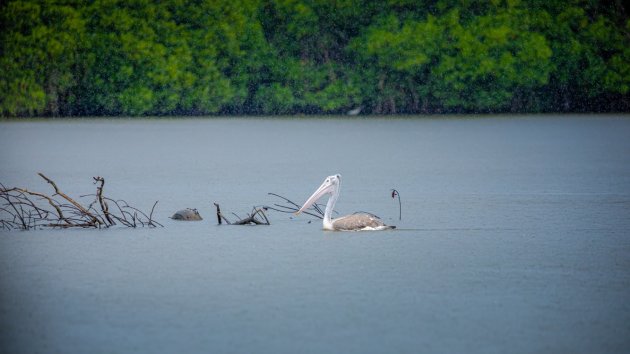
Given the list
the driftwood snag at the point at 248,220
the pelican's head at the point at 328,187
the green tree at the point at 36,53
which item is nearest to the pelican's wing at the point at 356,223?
the pelican's head at the point at 328,187

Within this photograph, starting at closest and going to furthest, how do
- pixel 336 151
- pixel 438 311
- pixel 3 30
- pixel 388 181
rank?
pixel 438 311, pixel 388 181, pixel 336 151, pixel 3 30

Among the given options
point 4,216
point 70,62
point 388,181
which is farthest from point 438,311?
point 70,62

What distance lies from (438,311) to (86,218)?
19.1 ft

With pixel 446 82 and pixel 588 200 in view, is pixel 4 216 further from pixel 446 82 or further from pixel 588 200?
pixel 446 82

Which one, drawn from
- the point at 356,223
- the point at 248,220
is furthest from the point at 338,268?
the point at 248,220

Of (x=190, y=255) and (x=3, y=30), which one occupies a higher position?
(x=3, y=30)

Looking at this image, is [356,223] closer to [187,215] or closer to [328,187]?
[328,187]

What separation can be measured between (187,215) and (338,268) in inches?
148

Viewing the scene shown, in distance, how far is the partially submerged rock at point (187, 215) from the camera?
1298 centimetres

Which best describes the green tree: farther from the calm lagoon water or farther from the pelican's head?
the pelican's head

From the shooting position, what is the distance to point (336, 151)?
26.0 meters

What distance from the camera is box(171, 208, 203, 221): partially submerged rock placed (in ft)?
42.6

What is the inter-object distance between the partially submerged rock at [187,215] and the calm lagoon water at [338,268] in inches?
5.3

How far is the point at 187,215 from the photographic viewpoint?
42.7 feet
